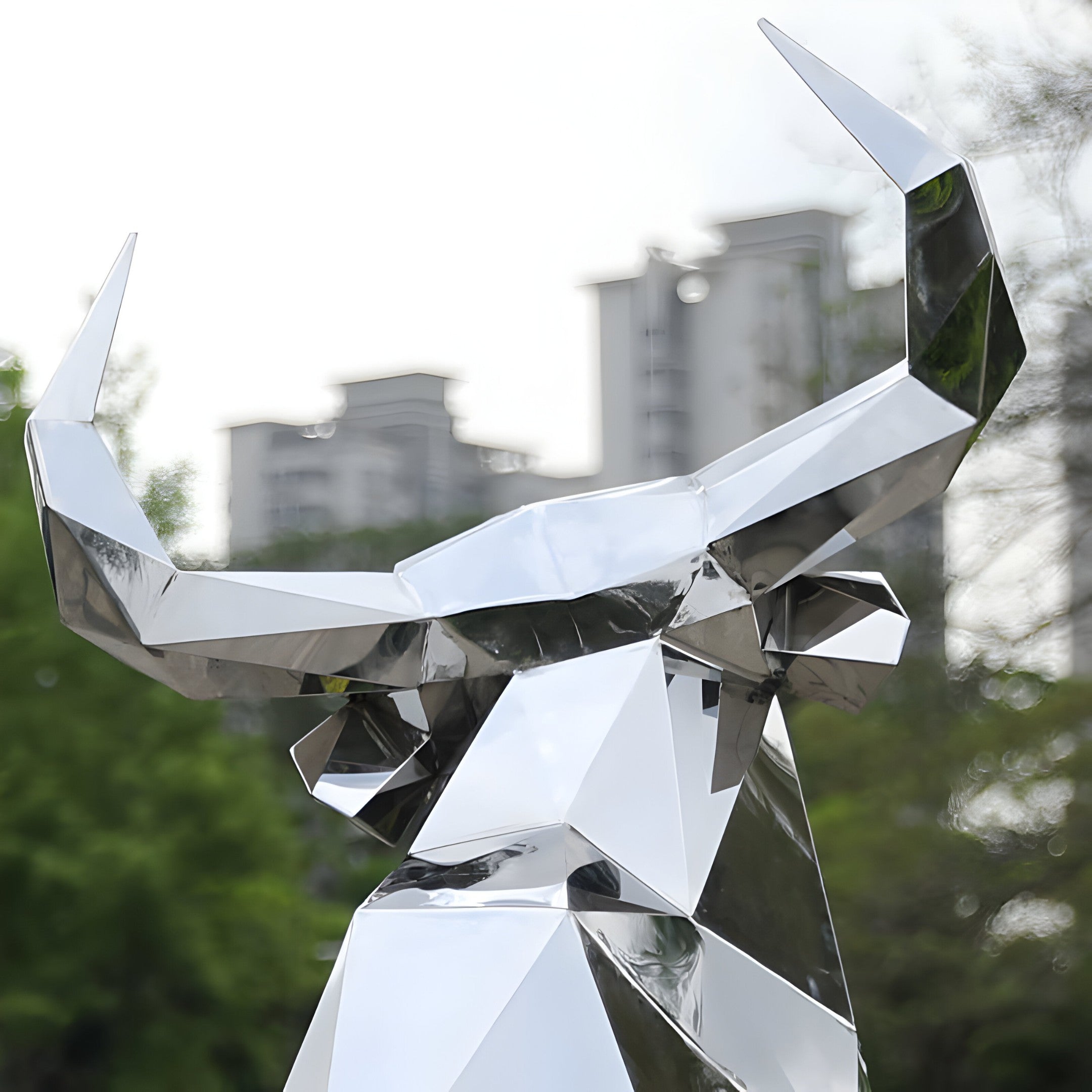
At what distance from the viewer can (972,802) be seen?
287 centimetres

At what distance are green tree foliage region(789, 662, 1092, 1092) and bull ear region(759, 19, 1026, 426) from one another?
2.29 m

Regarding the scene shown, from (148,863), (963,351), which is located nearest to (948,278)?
(963,351)

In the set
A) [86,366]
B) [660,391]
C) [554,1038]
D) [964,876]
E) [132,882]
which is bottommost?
[132,882]

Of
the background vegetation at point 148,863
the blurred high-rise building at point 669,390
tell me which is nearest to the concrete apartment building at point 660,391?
the blurred high-rise building at point 669,390

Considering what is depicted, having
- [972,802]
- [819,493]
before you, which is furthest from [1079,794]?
[819,493]

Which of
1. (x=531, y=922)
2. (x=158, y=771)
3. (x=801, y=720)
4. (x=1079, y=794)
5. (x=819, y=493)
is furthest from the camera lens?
(x=158, y=771)

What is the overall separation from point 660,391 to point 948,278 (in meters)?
2.46

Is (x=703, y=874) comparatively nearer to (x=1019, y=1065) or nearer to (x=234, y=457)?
(x=1019, y=1065)

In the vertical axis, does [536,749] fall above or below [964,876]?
above

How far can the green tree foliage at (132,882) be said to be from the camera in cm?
346

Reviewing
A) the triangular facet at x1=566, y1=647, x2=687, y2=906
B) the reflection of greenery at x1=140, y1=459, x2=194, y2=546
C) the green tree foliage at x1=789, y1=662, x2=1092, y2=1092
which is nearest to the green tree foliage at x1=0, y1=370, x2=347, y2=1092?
the reflection of greenery at x1=140, y1=459, x2=194, y2=546

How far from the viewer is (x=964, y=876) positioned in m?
2.84

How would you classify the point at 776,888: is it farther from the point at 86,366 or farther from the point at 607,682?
the point at 86,366

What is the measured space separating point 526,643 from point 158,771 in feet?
9.88
